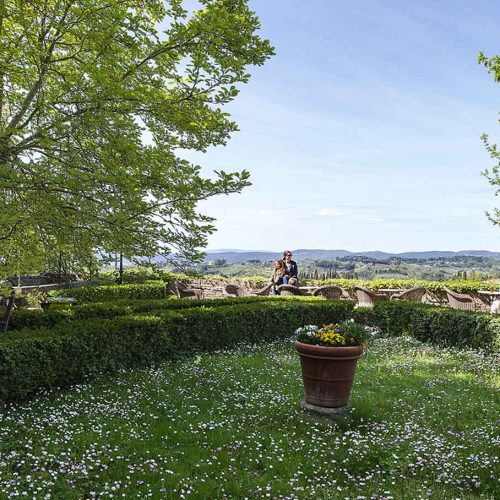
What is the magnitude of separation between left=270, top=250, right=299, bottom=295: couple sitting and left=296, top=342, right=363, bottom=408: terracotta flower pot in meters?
9.26

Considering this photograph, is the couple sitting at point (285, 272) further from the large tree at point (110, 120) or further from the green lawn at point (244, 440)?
the large tree at point (110, 120)

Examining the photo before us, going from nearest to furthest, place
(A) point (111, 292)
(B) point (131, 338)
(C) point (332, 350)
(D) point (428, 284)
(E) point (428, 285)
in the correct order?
(C) point (332, 350) < (B) point (131, 338) < (A) point (111, 292) < (E) point (428, 285) < (D) point (428, 284)

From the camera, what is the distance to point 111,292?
16.7 m

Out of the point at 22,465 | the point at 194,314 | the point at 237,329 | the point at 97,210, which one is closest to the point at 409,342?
the point at 237,329

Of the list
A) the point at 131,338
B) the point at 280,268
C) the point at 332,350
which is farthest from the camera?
the point at 280,268

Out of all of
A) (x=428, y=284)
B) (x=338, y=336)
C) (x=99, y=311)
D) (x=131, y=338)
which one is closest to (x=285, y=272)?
(x=99, y=311)

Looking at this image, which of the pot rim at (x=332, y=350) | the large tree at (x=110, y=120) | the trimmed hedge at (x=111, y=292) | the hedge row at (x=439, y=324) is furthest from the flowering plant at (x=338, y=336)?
the trimmed hedge at (x=111, y=292)

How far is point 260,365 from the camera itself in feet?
29.1

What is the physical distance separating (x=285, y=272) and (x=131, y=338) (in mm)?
A: 8368

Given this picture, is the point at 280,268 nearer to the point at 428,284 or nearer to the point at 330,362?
the point at 428,284

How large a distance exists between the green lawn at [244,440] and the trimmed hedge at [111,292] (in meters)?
8.20

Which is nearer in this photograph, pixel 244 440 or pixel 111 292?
pixel 244 440

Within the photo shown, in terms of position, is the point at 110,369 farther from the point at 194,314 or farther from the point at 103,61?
the point at 103,61

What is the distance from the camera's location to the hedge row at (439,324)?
34.8ft
